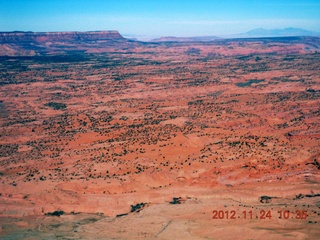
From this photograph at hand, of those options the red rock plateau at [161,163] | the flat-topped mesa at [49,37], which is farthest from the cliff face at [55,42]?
the red rock plateau at [161,163]

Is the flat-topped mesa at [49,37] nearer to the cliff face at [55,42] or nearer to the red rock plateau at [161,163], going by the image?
the cliff face at [55,42]

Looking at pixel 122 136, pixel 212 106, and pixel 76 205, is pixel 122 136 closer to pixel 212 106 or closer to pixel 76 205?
pixel 76 205

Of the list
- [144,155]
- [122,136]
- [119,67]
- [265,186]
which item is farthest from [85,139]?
[119,67]
